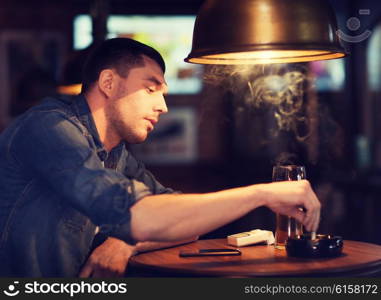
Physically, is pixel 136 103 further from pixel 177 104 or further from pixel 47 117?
pixel 177 104

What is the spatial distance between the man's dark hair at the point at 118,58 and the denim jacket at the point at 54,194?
0.54 feet

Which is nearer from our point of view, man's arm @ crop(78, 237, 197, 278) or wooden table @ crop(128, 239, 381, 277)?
wooden table @ crop(128, 239, 381, 277)

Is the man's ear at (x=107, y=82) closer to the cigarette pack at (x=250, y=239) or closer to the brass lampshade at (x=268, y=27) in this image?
the brass lampshade at (x=268, y=27)

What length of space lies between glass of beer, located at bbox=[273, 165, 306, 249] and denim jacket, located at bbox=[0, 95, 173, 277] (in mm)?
560

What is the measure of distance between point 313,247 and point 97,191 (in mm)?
709

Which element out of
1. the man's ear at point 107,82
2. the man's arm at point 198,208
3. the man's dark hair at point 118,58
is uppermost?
the man's dark hair at point 118,58

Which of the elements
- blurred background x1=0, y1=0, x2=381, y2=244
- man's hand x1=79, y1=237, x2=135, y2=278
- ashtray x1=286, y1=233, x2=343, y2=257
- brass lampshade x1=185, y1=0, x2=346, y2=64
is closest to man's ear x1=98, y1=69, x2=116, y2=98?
brass lampshade x1=185, y1=0, x2=346, y2=64

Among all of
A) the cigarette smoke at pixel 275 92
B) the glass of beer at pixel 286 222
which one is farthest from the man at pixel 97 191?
the cigarette smoke at pixel 275 92

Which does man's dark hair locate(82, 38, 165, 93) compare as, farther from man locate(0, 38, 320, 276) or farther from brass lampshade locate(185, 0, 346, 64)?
brass lampshade locate(185, 0, 346, 64)

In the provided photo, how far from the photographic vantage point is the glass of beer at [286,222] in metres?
2.28

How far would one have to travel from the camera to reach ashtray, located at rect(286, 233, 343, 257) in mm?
2078

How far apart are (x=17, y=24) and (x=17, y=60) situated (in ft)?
1.32

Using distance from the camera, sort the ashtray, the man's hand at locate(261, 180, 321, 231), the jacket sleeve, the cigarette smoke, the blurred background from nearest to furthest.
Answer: the jacket sleeve, the man's hand at locate(261, 180, 321, 231), the ashtray, the cigarette smoke, the blurred background

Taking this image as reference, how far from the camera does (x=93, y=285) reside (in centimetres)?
199
